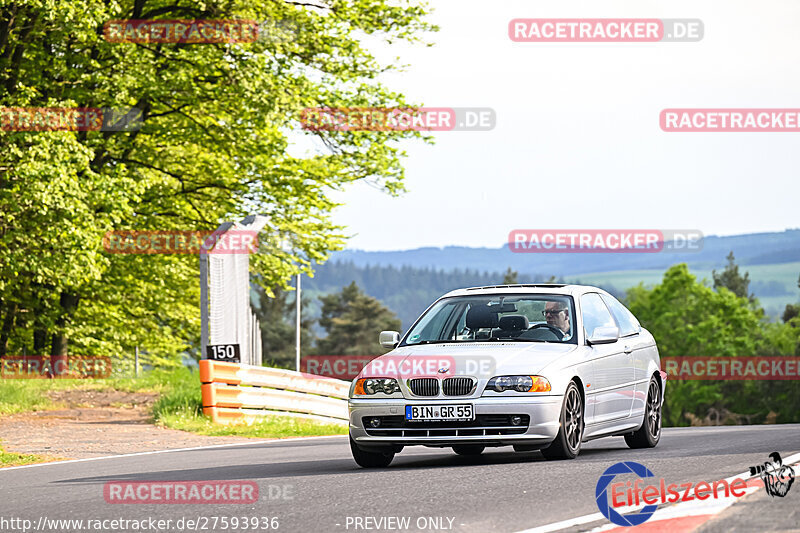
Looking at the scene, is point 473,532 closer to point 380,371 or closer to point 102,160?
point 380,371

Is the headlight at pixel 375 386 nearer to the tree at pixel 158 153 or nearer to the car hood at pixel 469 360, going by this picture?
the car hood at pixel 469 360

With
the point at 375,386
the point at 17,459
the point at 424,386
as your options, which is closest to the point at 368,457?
the point at 375,386

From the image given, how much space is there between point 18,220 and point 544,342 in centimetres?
1628

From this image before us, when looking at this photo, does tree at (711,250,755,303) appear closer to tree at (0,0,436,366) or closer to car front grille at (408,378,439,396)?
tree at (0,0,436,366)

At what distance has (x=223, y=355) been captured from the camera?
1972 cm

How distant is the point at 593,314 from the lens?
39.4ft

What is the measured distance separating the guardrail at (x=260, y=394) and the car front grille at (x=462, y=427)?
8.44 metres

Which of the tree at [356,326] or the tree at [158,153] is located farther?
the tree at [356,326]

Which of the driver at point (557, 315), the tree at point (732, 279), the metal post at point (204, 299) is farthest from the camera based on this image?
the tree at point (732, 279)

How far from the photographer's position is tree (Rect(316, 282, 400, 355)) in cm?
13200

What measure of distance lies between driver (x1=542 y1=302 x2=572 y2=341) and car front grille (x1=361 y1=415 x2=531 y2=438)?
1.60 m

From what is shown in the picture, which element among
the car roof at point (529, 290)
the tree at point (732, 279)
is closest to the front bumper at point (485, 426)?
the car roof at point (529, 290)

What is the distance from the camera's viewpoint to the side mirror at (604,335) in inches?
444

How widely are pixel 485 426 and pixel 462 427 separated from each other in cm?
20
